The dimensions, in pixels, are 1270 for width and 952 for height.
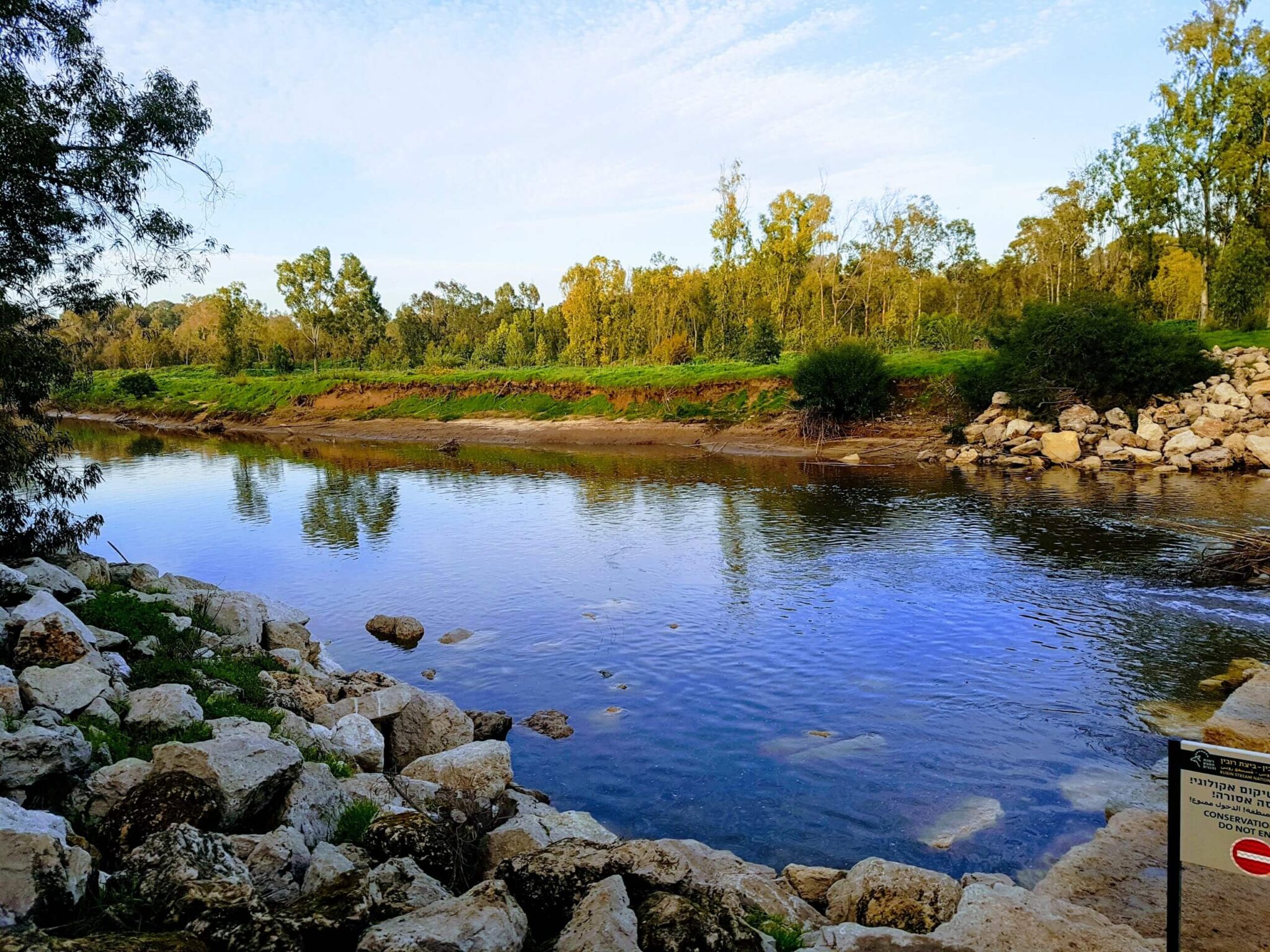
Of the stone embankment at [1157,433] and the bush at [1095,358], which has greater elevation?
the bush at [1095,358]

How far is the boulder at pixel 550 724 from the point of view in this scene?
11.4 m

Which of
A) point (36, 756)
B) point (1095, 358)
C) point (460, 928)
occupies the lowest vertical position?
point (460, 928)

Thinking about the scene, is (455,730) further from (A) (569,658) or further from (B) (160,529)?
(B) (160,529)

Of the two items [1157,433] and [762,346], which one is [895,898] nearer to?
[1157,433]

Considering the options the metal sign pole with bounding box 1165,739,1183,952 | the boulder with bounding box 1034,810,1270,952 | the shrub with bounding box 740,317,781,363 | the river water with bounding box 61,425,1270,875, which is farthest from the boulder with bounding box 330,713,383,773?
the shrub with bounding box 740,317,781,363

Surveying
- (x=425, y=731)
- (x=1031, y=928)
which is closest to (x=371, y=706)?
(x=425, y=731)

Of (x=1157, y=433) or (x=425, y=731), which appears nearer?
(x=425, y=731)

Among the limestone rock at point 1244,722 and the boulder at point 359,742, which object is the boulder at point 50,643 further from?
the limestone rock at point 1244,722

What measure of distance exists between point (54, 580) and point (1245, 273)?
52.0 metres

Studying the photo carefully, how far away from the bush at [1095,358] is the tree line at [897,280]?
16.0 ft

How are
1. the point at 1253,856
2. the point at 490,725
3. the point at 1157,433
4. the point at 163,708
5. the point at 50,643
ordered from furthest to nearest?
the point at 1157,433
the point at 490,725
the point at 50,643
the point at 163,708
the point at 1253,856

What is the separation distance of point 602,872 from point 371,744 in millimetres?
4863

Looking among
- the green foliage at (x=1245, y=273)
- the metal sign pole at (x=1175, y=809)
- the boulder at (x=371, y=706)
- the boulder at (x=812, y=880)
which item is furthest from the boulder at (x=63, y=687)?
the green foliage at (x=1245, y=273)

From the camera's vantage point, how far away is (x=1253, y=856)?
163 inches
